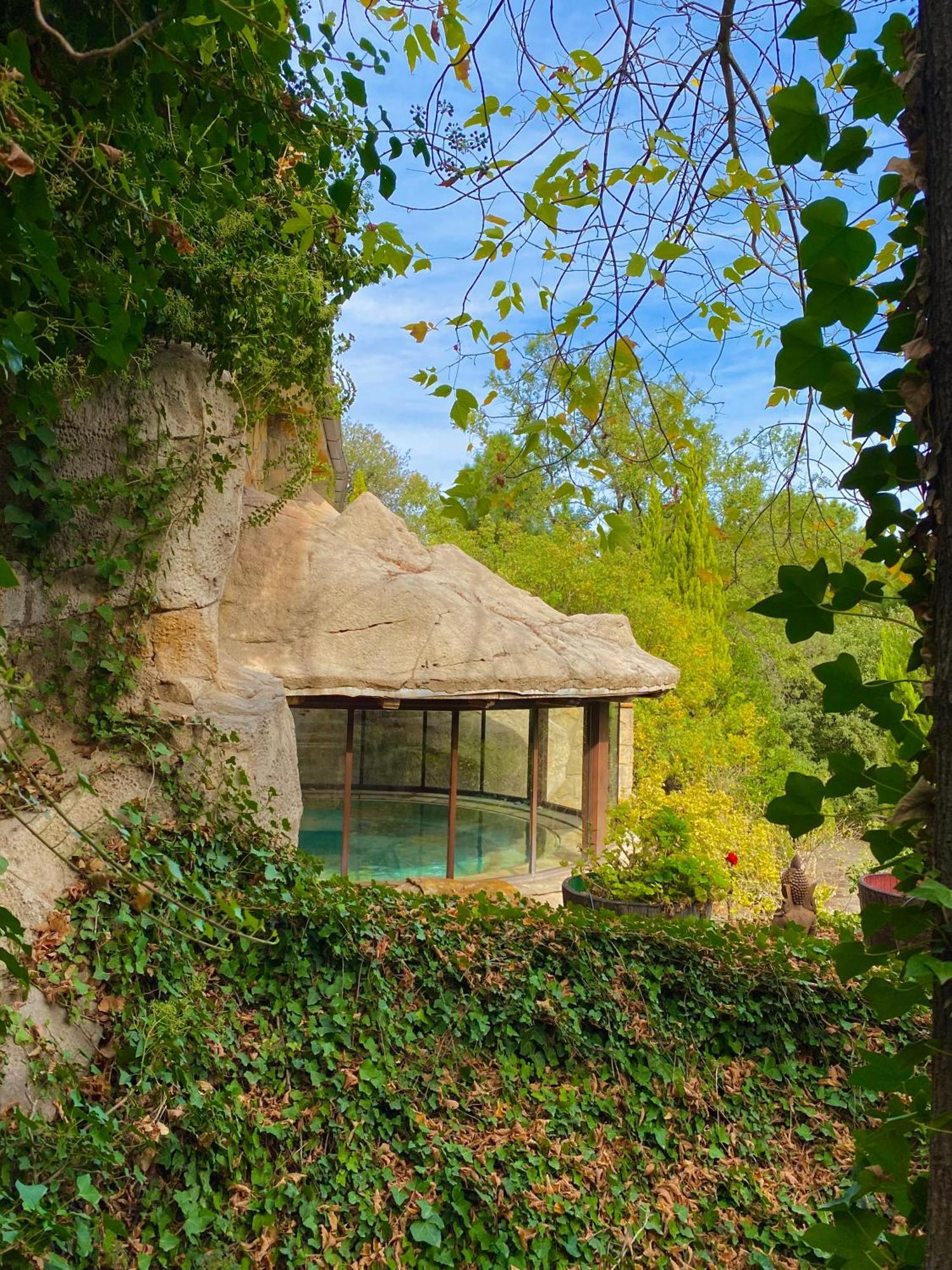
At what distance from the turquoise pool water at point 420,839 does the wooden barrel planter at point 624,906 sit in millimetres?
3739

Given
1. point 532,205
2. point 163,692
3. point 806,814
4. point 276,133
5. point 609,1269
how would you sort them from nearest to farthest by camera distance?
point 806,814, point 532,205, point 276,133, point 609,1269, point 163,692

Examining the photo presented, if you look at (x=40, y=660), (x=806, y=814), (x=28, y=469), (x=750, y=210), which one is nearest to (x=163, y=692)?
(x=40, y=660)

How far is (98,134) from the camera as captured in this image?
2.59m

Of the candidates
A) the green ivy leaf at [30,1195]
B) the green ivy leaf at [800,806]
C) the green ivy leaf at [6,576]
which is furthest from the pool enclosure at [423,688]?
the green ivy leaf at [800,806]

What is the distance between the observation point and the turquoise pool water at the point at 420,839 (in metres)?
10.7

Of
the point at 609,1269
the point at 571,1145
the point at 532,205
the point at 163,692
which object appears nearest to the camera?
the point at 532,205

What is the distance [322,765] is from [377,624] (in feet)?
15.2

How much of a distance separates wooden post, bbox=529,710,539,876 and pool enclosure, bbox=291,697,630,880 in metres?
0.02

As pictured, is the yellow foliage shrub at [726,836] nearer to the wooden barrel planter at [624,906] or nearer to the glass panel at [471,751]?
the wooden barrel planter at [624,906]

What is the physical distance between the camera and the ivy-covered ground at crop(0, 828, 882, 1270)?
3531 mm

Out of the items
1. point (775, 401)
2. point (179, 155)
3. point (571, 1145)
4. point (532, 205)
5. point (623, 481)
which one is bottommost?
point (571, 1145)

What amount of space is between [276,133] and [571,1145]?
13.7 feet

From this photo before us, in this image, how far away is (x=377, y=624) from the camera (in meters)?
9.02

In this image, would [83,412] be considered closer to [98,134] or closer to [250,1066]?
[98,134]
